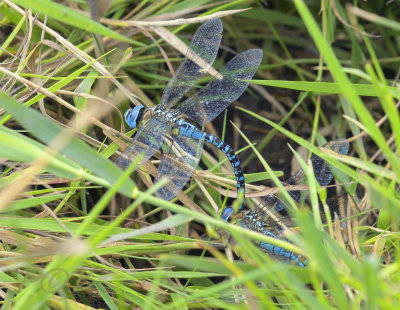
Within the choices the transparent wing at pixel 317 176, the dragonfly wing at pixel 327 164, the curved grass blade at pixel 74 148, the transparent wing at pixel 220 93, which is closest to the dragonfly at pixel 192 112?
the transparent wing at pixel 220 93

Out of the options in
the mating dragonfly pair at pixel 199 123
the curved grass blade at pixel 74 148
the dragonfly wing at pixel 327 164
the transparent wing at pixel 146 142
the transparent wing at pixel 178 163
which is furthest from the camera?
the dragonfly wing at pixel 327 164

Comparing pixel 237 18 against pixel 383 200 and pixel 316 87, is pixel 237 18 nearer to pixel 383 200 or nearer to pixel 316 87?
pixel 316 87

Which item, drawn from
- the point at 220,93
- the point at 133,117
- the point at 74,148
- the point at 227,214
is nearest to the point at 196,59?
the point at 220,93

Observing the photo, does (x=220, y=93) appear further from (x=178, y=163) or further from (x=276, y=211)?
(x=276, y=211)

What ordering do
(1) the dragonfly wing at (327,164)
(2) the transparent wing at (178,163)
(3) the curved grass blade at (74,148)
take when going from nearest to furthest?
1. (3) the curved grass blade at (74,148)
2. (2) the transparent wing at (178,163)
3. (1) the dragonfly wing at (327,164)

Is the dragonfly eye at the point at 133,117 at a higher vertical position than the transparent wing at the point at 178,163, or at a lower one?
higher

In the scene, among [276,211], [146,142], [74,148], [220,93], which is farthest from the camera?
[220,93]

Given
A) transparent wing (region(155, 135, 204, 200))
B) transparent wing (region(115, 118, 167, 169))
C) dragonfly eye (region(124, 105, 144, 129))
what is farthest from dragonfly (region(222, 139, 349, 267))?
dragonfly eye (region(124, 105, 144, 129))

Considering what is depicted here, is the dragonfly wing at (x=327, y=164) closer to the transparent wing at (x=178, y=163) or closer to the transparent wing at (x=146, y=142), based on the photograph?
the transparent wing at (x=178, y=163)
